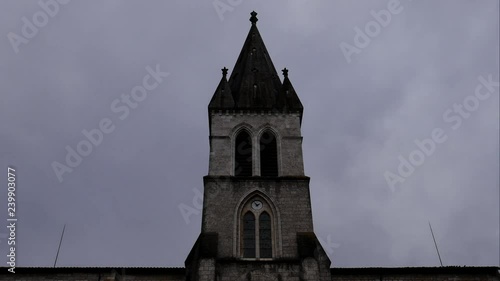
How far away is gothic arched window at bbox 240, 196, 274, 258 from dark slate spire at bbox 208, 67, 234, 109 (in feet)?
19.8

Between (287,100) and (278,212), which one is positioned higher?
(287,100)

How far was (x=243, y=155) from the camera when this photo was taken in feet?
95.5

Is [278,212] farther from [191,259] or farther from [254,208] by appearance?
[191,259]

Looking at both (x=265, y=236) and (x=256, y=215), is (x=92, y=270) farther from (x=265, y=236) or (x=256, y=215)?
(x=265, y=236)

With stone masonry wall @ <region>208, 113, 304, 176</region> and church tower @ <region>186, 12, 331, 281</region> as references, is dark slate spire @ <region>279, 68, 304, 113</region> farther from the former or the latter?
stone masonry wall @ <region>208, 113, 304, 176</region>

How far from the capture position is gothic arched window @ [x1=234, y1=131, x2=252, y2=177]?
28484 mm

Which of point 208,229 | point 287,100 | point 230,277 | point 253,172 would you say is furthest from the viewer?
point 287,100

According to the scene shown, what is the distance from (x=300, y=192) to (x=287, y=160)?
2131 mm

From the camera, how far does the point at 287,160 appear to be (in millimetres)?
28750

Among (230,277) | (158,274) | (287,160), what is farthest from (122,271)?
(287,160)

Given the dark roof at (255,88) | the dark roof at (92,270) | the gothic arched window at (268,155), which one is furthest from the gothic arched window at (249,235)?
the dark roof at (255,88)

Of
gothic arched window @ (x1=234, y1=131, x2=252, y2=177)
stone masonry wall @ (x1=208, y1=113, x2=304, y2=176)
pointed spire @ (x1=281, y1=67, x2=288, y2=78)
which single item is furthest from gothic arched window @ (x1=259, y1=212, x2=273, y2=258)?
pointed spire @ (x1=281, y1=67, x2=288, y2=78)

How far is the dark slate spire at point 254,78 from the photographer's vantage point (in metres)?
31.1

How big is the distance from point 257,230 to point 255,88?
9.14 m
